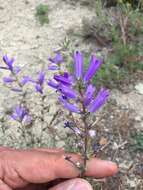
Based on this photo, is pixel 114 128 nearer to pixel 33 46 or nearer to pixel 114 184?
pixel 114 184

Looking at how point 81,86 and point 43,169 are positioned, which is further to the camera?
point 43,169

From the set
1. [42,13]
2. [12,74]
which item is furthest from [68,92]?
[42,13]

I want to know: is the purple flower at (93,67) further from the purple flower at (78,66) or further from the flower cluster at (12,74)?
the flower cluster at (12,74)

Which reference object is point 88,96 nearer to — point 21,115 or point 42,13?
point 21,115

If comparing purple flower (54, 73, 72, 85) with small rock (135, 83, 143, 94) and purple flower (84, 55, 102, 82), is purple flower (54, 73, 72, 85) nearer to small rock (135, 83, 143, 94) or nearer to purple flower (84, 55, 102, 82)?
purple flower (84, 55, 102, 82)

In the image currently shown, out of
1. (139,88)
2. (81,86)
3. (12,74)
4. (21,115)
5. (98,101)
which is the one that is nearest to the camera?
(81,86)

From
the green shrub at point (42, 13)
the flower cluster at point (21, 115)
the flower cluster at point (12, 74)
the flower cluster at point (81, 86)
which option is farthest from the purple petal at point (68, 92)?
the green shrub at point (42, 13)

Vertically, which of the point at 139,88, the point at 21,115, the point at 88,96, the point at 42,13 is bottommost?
the point at 21,115
